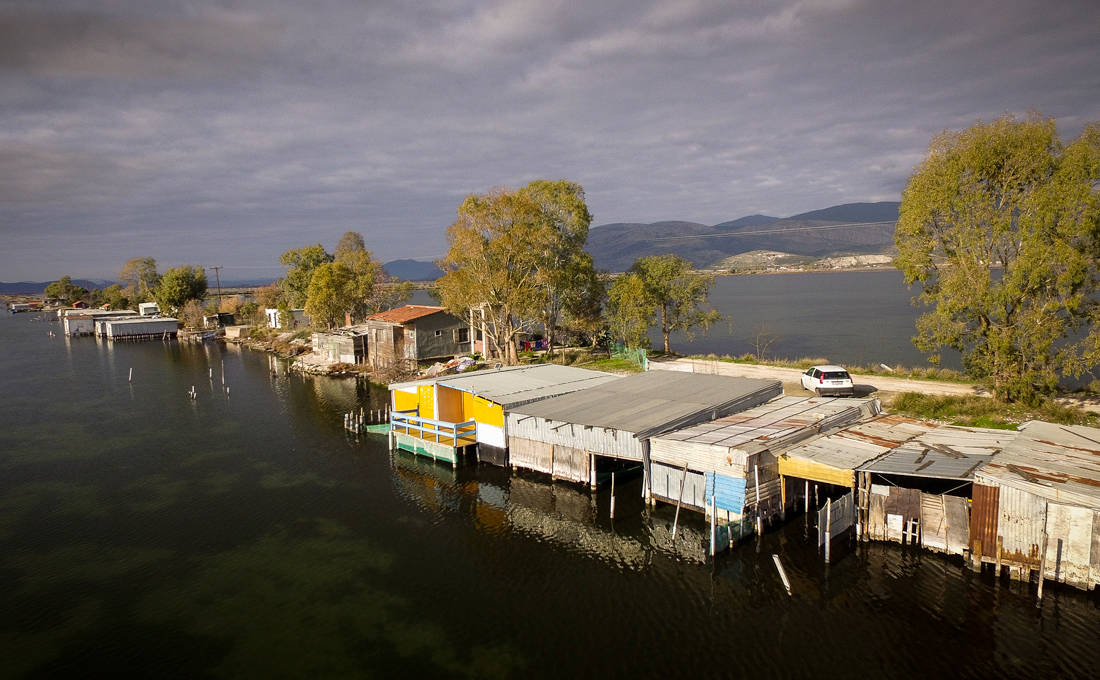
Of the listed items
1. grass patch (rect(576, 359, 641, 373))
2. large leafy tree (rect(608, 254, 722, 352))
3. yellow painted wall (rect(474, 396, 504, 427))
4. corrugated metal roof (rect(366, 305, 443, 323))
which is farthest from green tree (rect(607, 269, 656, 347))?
→ yellow painted wall (rect(474, 396, 504, 427))

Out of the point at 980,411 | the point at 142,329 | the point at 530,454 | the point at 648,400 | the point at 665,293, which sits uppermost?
the point at 665,293

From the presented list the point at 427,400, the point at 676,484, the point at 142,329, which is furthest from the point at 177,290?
the point at 676,484

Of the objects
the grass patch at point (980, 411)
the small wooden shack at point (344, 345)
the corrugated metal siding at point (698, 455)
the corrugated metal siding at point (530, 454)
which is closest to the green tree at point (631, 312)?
the grass patch at point (980, 411)

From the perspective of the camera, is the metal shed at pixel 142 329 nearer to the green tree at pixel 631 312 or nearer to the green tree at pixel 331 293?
the green tree at pixel 331 293

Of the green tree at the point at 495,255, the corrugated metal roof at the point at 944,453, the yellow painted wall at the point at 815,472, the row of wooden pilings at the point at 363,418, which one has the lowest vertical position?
the row of wooden pilings at the point at 363,418

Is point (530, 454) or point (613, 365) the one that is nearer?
point (530, 454)

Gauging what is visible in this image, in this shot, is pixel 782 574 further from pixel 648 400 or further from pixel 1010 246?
pixel 1010 246

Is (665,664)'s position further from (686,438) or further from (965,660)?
(686,438)
